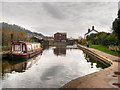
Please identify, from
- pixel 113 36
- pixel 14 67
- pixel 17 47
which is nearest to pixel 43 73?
pixel 14 67

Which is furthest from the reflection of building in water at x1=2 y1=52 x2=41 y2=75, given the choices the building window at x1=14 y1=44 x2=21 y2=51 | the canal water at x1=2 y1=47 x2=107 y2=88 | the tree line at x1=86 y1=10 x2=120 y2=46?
the tree line at x1=86 y1=10 x2=120 y2=46

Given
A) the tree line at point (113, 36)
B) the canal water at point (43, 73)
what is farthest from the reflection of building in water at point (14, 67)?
the tree line at point (113, 36)

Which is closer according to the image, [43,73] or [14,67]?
[43,73]

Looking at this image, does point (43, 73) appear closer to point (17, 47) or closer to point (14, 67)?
point (14, 67)

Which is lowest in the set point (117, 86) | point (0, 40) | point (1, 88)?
point (1, 88)

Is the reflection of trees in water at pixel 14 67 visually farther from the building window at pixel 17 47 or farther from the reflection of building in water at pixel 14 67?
the building window at pixel 17 47

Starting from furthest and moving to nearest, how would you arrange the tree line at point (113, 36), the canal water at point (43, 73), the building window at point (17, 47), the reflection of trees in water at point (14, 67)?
1. the building window at point (17, 47)
2. the tree line at point (113, 36)
3. the reflection of trees in water at point (14, 67)
4. the canal water at point (43, 73)

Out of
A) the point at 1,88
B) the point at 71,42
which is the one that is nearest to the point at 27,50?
the point at 1,88

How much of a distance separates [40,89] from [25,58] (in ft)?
37.3

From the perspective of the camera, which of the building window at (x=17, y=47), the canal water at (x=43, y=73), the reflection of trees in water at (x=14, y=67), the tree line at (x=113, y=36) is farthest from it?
the building window at (x=17, y=47)

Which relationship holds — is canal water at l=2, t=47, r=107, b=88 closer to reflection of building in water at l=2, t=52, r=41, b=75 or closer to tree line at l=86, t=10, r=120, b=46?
reflection of building in water at l=2, t=52, r=41, b=75

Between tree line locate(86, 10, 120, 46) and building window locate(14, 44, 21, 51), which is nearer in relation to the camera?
tree line locate(86, 10, 120, 46)

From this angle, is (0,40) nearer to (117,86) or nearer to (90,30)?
(117,86)

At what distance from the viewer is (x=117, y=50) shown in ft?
59.1
